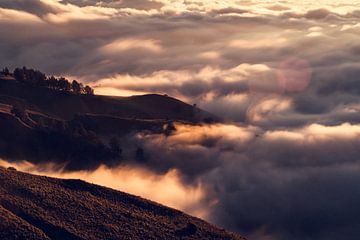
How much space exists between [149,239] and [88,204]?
1863 centimetres

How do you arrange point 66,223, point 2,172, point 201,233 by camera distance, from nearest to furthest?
point 66,223, point 201,233, point 2,172

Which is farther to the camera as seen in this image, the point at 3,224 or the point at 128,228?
the point at 128,228

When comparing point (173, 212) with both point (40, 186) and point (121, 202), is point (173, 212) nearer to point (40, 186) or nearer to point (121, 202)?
point (121, 202)

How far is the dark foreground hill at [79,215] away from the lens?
122500 mm

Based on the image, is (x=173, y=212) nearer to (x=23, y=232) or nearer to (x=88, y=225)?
(x=88, y=225)

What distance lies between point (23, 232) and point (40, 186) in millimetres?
23829

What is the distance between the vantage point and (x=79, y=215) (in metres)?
130

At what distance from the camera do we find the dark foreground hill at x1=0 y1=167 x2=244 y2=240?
122 m

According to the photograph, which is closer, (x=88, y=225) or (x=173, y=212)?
(x=88, y=225)

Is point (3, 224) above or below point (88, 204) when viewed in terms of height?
below

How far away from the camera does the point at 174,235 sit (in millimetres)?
130125

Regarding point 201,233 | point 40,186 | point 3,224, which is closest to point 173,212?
point 201,233

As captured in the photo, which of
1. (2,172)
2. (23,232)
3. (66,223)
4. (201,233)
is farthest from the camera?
(2,172)


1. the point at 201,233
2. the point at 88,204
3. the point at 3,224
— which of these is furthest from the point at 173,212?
the point at 3,224
